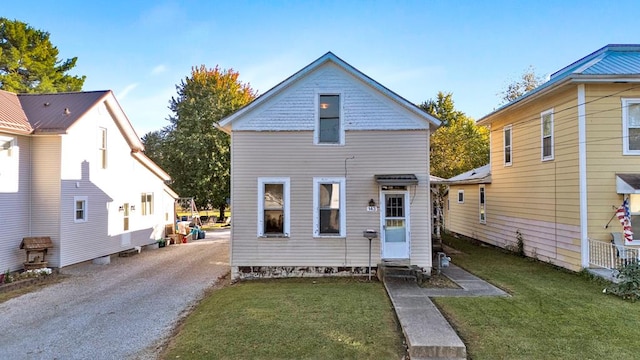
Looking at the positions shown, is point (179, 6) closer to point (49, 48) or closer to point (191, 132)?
point (191, 132)

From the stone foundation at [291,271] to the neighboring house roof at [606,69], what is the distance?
7.69 m

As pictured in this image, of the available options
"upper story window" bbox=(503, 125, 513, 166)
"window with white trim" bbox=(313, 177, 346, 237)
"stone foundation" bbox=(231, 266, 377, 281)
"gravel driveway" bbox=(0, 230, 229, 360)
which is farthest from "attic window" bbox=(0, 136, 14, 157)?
"upper story window" bbox=(503, 125, 513, 166)

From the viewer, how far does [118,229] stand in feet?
48.1

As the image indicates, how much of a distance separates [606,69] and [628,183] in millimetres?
3305

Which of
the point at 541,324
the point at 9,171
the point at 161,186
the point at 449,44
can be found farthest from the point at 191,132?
the point at 541,324

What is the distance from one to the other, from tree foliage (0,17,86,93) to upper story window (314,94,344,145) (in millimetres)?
22407

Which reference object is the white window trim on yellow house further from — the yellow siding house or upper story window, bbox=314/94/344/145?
upper story window, bbox=314/94/344/145

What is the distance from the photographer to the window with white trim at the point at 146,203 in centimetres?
1676

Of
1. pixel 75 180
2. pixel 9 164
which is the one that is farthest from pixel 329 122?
pixel 9 164

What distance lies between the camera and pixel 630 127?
9.49 m

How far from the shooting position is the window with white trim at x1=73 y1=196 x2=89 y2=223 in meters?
12.0

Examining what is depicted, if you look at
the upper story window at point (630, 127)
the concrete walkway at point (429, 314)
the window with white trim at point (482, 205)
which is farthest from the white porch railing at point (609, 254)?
the window with white trim at point (482, 205)

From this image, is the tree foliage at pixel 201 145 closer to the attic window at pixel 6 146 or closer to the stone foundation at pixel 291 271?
the attic window at pixel 6 146

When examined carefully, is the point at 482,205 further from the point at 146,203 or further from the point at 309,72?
the point at 146,203
